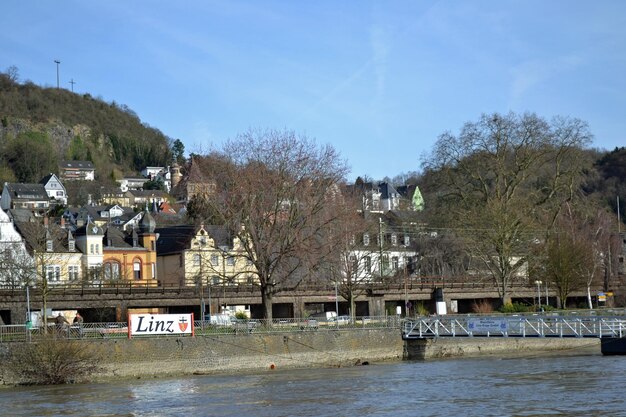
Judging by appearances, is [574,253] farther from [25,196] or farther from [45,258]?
[25,196]

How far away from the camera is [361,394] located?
42500mm

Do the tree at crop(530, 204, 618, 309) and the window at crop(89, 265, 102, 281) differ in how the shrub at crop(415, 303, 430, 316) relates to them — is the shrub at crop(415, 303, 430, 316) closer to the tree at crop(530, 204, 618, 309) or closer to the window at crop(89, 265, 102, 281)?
the tree at crop(530, 204, 618, 309)

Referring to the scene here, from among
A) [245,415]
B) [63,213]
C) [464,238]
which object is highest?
[63,213]

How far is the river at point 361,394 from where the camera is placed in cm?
3712

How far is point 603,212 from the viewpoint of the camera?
112 meters

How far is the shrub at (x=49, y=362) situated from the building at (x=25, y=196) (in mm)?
130126

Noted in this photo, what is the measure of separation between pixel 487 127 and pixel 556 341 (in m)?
31.6

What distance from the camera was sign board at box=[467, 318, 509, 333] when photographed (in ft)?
206

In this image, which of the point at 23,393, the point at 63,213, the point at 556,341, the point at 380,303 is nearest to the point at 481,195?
the point at 380,303

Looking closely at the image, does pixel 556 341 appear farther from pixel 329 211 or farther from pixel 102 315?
pixel 102 315

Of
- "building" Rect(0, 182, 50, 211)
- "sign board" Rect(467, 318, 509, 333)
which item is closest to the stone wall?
"sign board" Rect(467, 318, 509, 333)

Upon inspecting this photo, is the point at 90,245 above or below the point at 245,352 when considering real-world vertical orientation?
above

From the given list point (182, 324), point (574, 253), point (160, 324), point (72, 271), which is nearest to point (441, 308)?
point (574, 253)

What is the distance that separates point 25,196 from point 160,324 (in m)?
137
